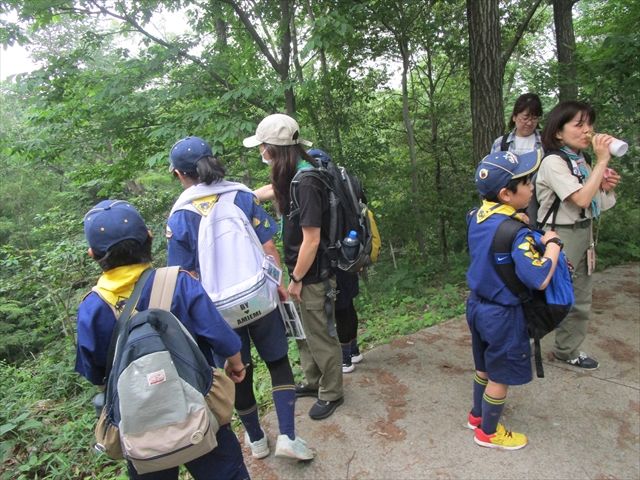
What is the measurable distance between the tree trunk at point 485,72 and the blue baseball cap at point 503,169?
2895 millimetres

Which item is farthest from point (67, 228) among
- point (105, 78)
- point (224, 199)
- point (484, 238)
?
point (484, 238)

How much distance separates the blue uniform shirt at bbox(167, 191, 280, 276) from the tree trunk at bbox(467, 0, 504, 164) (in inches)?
138

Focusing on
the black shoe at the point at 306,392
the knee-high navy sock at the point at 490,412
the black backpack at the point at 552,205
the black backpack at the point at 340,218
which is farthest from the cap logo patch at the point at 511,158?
the black shoe at the point at 306,392

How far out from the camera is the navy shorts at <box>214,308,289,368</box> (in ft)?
7.81

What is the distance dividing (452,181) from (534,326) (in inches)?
237

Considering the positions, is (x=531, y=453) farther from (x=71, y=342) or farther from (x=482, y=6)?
(x=71, y=342)

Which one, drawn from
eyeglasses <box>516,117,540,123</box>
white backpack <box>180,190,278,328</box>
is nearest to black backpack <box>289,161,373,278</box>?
white backpack <box>180,190,278,328</box>

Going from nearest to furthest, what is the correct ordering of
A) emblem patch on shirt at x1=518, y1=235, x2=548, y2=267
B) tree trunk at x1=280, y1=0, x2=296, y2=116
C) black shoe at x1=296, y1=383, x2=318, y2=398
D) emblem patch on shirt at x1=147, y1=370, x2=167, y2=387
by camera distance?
emblem patch on shirt at x1=147, y1=370, x2=167, y2=387 → emblem patch on shirt at x1=518, y1=235, x2=548, y2=267 → black shoe at x1=296, y1=383, x2=318, y2=398 → tree trunk at x1=280, y1=0, x2=296, y2=116

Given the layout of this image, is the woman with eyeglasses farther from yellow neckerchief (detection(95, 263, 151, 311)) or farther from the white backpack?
yellow neckerchief (detection(95, 263, 151, 311))

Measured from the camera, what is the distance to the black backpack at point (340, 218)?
256cm

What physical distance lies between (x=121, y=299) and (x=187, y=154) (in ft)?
3.15

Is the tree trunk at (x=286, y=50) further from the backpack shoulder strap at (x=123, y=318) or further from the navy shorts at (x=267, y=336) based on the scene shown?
the backpack shoulder strap at (x=123, y=318)

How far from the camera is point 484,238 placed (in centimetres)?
228

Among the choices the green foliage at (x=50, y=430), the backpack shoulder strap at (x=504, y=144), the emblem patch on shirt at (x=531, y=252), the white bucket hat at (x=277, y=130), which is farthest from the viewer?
the backpack shoulder strap at (x=504, y=144)
